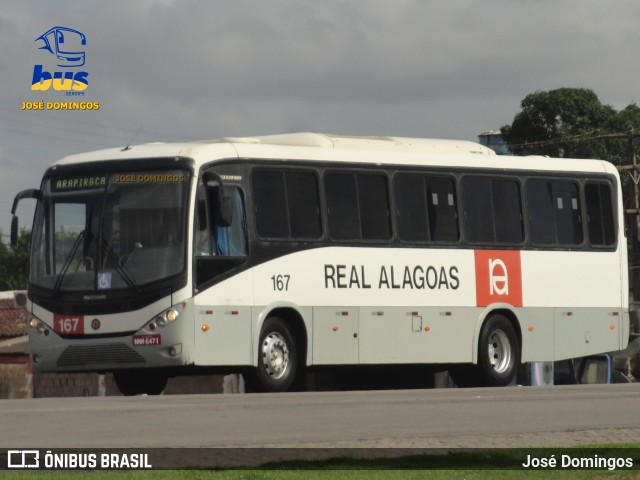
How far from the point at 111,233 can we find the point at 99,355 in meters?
1.52

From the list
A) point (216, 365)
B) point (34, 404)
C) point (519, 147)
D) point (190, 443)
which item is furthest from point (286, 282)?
point (519, 147)

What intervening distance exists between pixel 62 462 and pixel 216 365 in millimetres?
10874

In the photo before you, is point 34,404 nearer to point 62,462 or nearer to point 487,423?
point 487,423

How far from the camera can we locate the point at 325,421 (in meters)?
14.9

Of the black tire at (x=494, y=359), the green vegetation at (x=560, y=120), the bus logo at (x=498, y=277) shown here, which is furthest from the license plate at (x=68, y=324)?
the green vegetation at (x=560, y=120)

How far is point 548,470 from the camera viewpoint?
445 inches

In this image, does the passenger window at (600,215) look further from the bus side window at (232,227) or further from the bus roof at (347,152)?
the bus side window at (232,227)

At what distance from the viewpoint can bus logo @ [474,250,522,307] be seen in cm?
2566

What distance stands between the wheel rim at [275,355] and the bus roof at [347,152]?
7.75ft

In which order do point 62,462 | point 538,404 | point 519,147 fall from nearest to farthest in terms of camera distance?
point 62,462
point 538,404
point 519,147

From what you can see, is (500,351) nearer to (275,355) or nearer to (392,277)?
(392,277)

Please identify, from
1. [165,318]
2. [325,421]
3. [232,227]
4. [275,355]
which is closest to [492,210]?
[275,355]

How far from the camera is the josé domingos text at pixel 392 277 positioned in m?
23.6

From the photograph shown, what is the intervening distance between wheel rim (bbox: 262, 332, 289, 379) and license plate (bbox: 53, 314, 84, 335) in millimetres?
2332
